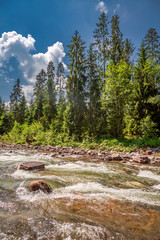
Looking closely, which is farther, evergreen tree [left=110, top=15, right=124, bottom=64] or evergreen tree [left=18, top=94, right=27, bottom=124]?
evergreen tree [left=18, top=94, right=27, bottom=124]

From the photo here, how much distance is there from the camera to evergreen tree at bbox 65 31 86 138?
733 inches

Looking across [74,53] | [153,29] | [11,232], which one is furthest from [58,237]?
[153,29]

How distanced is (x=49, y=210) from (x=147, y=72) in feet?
57.1

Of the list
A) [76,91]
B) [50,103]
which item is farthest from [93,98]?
[50,103]

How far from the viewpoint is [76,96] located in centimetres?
1942

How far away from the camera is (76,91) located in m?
19.7

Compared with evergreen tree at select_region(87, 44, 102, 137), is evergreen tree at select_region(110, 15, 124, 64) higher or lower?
higher

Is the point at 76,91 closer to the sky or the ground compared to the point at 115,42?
closer to the ground

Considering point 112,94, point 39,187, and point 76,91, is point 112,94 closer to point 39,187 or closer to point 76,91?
point 76,91

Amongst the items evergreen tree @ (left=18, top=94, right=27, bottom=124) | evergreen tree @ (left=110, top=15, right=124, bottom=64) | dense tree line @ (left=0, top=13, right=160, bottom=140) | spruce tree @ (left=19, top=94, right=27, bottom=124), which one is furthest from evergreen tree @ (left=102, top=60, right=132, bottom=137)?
evergreen tree @ (left=18, top=94, right=27, bottom=124)

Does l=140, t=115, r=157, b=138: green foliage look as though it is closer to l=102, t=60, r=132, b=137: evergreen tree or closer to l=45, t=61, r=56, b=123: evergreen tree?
l=102, t=60, r=132, b=137: evergreen tree

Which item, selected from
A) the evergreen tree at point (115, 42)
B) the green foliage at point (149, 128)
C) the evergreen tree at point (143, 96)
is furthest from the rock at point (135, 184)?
the evergreen tree at point (115, 42)

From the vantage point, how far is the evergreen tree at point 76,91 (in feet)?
61.1

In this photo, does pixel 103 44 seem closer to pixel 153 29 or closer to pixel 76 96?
pixel 153 29
